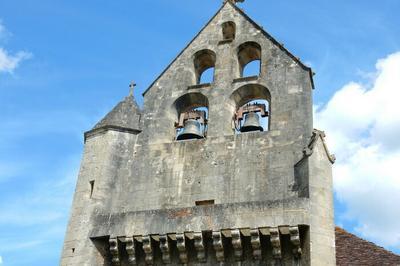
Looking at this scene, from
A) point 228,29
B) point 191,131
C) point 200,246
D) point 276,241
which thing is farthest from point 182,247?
point 228,29

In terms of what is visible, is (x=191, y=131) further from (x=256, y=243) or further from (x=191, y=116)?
(x=256, y=243)

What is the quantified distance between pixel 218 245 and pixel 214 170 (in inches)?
93.3

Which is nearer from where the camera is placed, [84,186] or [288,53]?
[84,186]

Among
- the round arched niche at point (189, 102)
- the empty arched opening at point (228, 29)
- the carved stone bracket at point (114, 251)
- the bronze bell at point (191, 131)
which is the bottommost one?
the carved stone bracket at point (114, 251)

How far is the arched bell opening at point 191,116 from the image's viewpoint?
16.3 m

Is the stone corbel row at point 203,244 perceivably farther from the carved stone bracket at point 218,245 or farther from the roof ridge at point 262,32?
the roof ridge at point 262,32

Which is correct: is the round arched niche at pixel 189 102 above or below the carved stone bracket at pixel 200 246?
above

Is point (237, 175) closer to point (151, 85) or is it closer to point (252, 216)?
point (252, 216)

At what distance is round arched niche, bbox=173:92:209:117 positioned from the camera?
17.1 meters

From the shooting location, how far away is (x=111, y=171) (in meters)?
15.6

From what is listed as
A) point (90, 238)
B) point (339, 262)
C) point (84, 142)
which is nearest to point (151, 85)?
point (84, 142)

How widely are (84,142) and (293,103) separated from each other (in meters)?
5.76

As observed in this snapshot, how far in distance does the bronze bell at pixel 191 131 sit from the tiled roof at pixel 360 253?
185 inches

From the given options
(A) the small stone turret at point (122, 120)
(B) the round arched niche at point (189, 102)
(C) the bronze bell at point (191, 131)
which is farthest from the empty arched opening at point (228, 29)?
(A) the small stone turret at point (122, 120)
